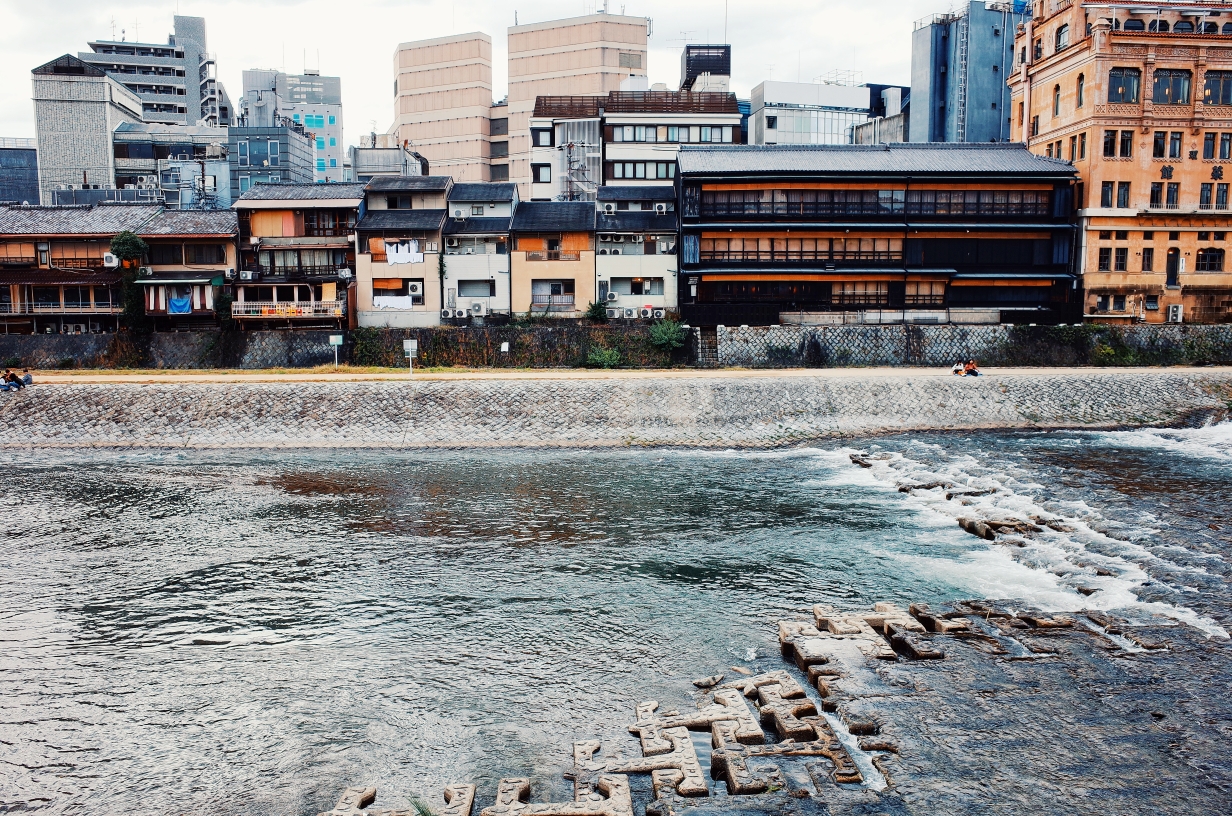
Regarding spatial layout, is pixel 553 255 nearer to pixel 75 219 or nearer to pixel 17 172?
pixel 75 219

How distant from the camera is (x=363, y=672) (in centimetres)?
1706

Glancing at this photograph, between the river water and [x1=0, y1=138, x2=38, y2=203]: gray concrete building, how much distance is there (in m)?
64.0

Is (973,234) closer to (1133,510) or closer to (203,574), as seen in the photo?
(1133,510)

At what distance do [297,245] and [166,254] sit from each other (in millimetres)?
8332

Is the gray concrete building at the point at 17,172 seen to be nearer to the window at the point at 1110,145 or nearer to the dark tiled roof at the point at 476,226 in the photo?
the dark tiled roof at the point at 476,226

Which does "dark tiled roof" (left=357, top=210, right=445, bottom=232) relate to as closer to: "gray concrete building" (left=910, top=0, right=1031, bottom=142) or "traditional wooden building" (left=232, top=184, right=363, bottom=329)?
"traditional wooden building" (left=232, top=184, right=363, bottom=329)

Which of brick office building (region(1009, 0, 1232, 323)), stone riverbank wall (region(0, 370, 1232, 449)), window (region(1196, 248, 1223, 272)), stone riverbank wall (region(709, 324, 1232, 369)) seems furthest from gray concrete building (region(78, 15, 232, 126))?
window (region(1196, 248, 1223, 272))

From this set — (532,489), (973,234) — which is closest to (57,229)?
(532,489)

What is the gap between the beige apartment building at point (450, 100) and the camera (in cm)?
9344

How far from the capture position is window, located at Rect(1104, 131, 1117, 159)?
57250 millimetres

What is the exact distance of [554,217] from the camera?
5881 centimetres

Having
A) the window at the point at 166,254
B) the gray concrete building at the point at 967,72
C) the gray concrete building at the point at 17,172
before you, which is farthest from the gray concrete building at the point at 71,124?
the gray concrete building at the point at 967,72

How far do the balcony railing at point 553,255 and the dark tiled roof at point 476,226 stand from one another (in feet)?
7.70

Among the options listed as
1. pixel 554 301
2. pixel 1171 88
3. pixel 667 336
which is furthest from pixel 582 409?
pixel 1171 88
